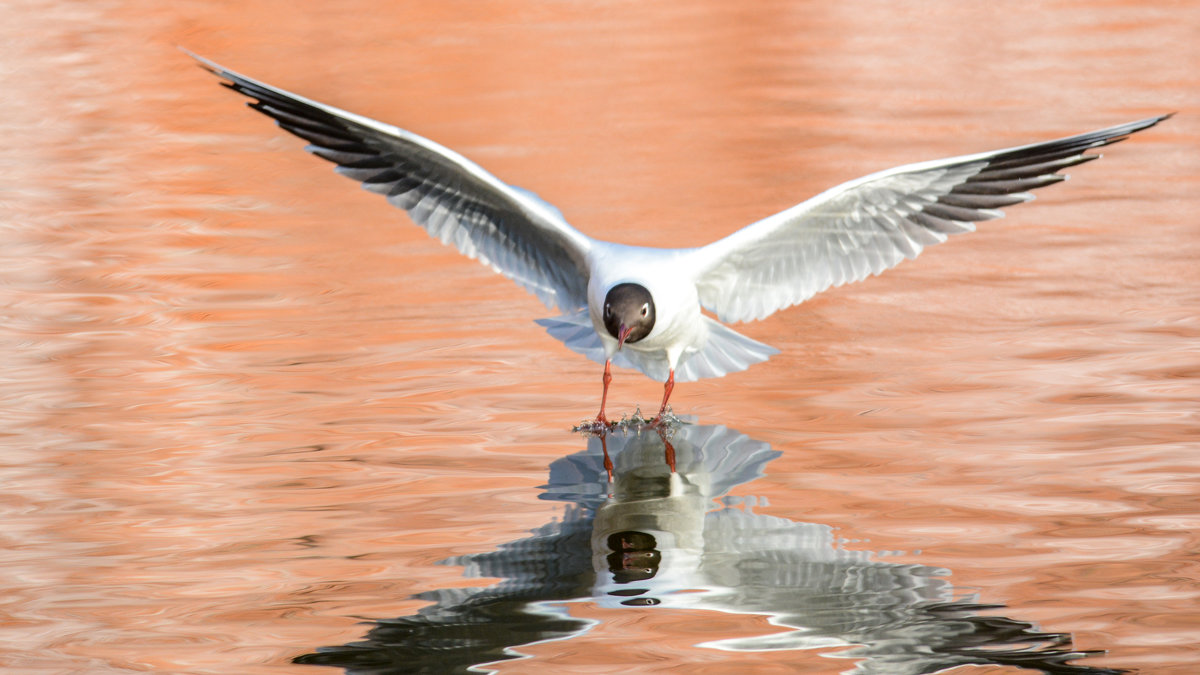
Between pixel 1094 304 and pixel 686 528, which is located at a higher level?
pixel 1094 304

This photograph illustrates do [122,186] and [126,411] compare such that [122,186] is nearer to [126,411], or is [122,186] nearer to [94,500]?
[126,411]

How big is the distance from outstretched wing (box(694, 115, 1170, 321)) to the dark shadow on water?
117 centimetres

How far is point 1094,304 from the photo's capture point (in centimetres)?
706

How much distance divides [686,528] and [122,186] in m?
7.18

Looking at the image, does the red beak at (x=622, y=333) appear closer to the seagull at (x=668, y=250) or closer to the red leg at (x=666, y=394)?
the seagull at (x=668, y=250)

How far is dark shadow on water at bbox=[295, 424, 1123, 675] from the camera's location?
148 inches

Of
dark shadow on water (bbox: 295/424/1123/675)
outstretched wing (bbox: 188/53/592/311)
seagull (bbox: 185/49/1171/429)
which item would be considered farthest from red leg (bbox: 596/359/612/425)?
dark shadow on water (bbox: 295/424/1123/675)

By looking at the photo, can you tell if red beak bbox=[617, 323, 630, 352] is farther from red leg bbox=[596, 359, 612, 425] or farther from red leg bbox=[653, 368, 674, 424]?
red leg bbox=[653, 368, 674, 424]

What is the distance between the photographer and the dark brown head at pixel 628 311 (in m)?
5.68

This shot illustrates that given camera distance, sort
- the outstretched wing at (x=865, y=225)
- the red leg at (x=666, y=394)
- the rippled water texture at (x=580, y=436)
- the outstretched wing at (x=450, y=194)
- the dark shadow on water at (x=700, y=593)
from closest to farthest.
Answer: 1. the dark shadow on water at (x=700, y=593)
2. the rippled water texture at (x=580, y=436)
3. the outstretched wing at (x=865, y=225)
4. the red leg at (x=666, y=394)
5. the outstretched wing at (x=450, y=194)

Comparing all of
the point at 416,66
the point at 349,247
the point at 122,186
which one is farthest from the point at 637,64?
the point at 349,247

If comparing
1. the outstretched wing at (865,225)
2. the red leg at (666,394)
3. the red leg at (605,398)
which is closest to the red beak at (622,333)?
the red leg at (605,398)

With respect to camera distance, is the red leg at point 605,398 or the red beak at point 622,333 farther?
the red leg at point 605,398

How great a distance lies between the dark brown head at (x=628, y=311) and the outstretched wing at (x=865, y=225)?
0.40 meters
